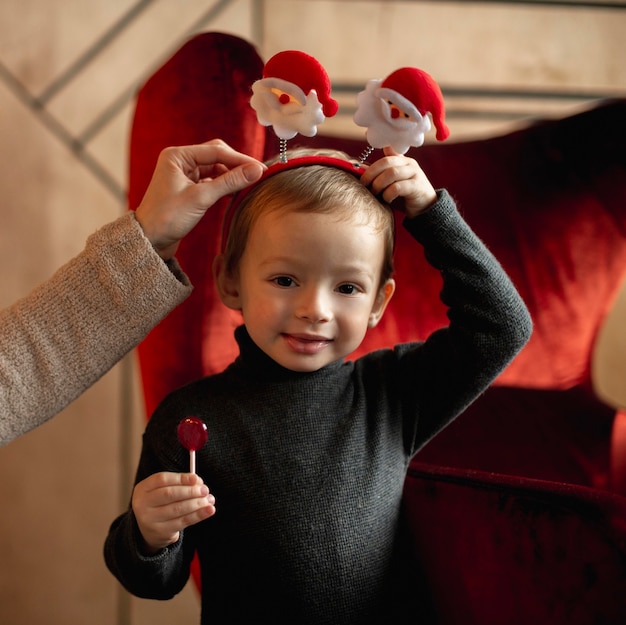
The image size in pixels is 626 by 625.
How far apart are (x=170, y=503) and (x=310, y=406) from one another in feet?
0.61

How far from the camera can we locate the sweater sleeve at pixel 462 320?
0.70 metres

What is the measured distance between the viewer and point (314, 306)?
2.09 ft

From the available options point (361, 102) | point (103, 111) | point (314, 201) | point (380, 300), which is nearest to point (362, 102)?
point (361, 102)

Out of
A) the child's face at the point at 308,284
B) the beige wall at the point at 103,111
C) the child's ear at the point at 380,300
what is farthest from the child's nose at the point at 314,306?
the beige wall at the point at 103,111

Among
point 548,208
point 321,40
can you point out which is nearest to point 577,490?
point 548,208

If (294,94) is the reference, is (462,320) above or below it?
below

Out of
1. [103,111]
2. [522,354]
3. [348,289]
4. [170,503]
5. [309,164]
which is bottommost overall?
[522,354]

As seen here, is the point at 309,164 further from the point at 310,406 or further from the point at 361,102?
the point at 310,406

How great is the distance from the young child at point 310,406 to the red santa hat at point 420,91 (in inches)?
2.6

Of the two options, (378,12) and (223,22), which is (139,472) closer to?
(223,22)

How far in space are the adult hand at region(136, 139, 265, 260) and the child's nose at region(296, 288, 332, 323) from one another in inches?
5.2

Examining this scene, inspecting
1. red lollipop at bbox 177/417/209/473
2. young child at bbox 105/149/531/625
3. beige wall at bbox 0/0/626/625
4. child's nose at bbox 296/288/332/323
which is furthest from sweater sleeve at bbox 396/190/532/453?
beige wall at bbox 0/0/626/625

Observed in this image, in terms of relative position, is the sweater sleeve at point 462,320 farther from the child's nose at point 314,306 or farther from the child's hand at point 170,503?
the child's hand at point 170,503

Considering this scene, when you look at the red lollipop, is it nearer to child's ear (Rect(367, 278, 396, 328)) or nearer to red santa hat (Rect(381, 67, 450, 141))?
child's ear (Rect(367, 278, 396, 328))
